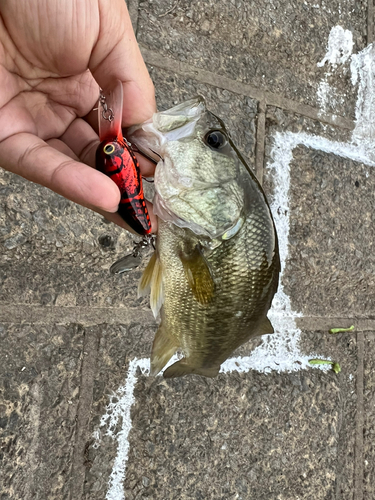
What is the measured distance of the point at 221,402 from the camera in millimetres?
1775

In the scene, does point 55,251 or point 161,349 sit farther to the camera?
point 55,251

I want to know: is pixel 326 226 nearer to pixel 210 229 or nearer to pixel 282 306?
pixel 282 306

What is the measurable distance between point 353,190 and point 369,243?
0.90 feet

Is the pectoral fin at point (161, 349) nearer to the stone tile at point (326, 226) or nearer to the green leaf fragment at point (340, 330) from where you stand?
the stone tile at point (326, 226)

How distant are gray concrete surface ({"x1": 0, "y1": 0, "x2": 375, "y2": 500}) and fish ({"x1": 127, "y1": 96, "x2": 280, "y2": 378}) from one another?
0.48 meters

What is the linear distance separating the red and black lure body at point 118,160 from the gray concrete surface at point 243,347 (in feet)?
1.77

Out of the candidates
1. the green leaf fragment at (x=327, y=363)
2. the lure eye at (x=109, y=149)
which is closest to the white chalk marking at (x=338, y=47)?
the green leaf fragment at (x=327, y=363)

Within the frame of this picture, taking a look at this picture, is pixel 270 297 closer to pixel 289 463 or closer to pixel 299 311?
pixel 299 311

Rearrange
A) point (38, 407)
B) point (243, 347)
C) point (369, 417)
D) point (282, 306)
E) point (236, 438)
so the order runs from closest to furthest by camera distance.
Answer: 1. point (38, 407)
2. point (236, 438)
3. point (243, 347)
4. point (282, 306)
5. point (369, 417)

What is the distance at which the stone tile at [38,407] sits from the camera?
1.41 metres

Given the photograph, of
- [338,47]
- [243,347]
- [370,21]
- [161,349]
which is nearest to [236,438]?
[243,347]

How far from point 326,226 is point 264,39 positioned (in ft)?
2.97

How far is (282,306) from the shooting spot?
200cm

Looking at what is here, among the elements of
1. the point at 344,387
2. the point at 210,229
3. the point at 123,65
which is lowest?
the point at 344,387
